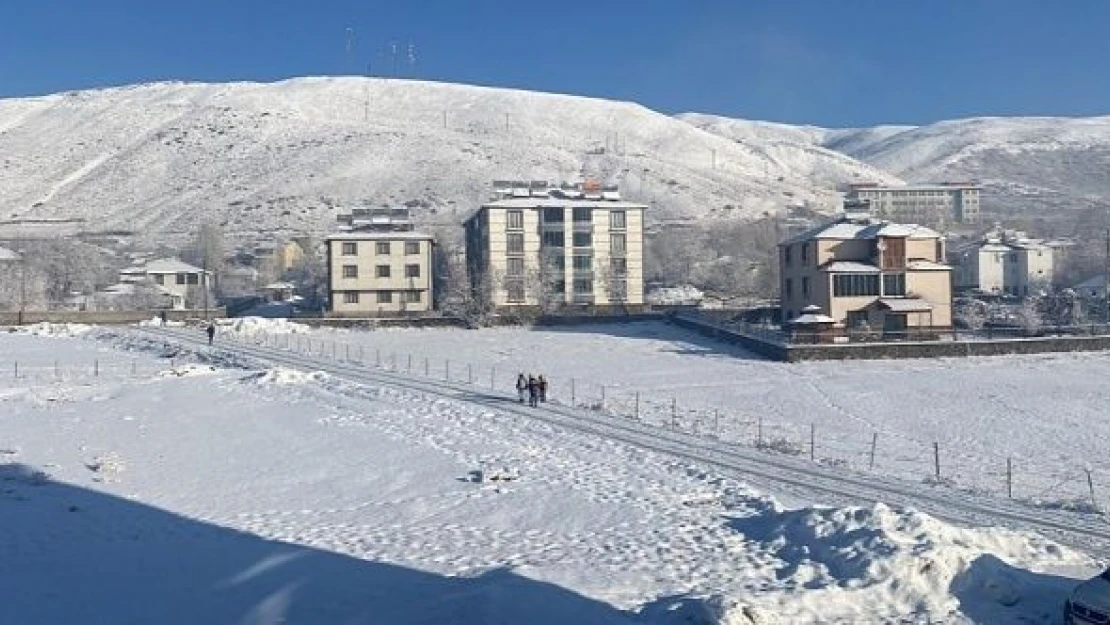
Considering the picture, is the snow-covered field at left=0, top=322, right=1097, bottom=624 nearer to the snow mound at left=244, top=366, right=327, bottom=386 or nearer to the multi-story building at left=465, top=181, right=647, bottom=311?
the snow mound at left=244, top=366, right=327, bottom=386

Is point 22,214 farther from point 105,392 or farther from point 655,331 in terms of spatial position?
point 105,392

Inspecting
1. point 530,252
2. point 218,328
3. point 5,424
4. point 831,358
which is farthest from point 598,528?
point 530,252

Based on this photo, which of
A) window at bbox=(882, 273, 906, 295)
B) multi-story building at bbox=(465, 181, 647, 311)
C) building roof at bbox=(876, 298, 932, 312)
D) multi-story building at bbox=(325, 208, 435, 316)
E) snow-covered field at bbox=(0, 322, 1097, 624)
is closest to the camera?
snow-covered field at bbox=(0, 322, 1097, 624)

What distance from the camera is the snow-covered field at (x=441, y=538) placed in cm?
1315

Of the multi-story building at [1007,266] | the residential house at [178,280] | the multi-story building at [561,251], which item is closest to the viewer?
the multi-story building at [561,251]

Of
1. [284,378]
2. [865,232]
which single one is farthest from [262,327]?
[865,232]

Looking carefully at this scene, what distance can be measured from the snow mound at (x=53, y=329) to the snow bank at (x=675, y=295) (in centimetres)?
4748

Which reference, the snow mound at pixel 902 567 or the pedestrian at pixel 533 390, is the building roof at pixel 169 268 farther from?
the snow mound at pixel 902 567

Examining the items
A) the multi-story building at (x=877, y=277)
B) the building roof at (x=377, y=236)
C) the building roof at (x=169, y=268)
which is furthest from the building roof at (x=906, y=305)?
the building roof at (x=169, y=268)

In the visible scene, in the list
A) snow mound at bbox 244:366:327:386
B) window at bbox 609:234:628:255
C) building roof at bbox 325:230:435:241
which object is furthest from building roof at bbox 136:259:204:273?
snow mound at bbox 244:366:327:386

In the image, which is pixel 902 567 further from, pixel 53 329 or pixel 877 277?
pixel 53 329

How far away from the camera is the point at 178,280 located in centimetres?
10094

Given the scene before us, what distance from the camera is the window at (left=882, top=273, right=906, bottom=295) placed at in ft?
199

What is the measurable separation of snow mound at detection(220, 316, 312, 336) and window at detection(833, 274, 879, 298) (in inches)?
1299
